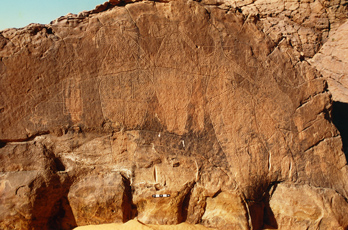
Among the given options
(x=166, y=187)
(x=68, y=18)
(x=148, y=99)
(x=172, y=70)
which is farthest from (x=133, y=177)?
(x=68, y=18)

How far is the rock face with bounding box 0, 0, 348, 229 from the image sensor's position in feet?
11.0

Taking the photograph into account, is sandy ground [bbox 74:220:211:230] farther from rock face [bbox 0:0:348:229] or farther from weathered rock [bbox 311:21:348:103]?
weathered rock [bbox 311:21:348:103]

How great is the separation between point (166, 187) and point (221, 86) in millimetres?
1176

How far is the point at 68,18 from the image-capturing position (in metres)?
3.51

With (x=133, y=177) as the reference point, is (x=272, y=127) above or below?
above

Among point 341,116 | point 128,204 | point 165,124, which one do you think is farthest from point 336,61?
point 128,204

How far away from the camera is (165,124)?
3488 mm

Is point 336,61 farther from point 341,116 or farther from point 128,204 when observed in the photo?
point 128,204

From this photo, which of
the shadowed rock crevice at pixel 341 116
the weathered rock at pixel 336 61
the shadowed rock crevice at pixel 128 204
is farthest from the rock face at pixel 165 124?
the weathered rock at pixel 336 61

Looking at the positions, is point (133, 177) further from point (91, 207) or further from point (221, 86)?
point (221, 86)

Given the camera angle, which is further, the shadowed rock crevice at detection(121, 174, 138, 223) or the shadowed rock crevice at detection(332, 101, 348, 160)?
the shadowed rock crevice at detection(332, 101, 348, 160)

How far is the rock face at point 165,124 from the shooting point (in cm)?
336

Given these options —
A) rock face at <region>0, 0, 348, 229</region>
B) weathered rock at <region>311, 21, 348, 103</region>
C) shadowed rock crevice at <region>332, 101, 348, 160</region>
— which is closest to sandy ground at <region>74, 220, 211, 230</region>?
rock face at <region>0, 0, 348, 229</region>

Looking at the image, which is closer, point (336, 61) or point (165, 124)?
point (165, 124)
